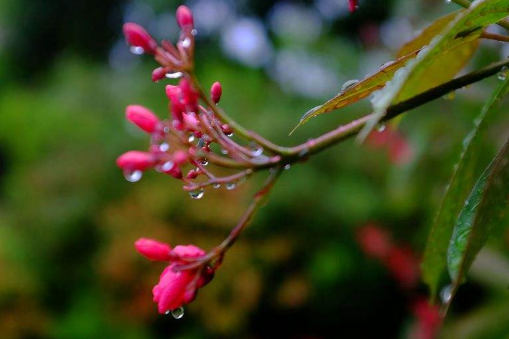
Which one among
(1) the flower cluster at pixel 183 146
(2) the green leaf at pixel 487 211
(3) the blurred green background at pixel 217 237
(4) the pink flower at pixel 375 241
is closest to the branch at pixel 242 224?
(1) the flower cluster at pixel 183 146

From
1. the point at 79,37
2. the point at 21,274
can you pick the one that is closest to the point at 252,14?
the point at 79,37

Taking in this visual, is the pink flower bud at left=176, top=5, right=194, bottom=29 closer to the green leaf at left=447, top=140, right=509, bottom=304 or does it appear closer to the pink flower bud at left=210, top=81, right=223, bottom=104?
the pink flower bud at left=210, top=81, right=223, bottom=104

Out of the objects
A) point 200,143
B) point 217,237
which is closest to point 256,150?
point 200,143

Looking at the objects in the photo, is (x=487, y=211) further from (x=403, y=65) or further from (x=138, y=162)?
(x=138, y=162)

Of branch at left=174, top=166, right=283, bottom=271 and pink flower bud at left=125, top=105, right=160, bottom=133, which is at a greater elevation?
pink flower bud at left=125, top=105, right=160, bottom=133

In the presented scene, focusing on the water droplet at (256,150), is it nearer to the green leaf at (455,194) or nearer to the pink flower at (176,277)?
the pink flower at (176,277)

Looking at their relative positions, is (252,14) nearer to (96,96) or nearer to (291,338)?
(96,96)

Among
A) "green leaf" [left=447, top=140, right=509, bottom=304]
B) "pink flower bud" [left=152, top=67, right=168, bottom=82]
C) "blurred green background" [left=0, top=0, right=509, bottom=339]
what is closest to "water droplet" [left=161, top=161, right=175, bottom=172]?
"pink flower bud" [left=152, top=67, right=168, bottom=82]
